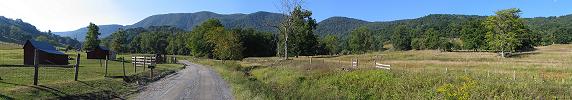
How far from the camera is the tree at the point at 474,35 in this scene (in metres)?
108

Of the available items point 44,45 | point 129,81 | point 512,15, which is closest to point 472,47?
point 512,15

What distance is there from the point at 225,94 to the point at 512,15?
79.8 metres

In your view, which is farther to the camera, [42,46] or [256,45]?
[256,45]

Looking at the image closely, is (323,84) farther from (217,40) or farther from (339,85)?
(217,40)

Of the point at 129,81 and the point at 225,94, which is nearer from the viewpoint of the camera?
the point at 225,94

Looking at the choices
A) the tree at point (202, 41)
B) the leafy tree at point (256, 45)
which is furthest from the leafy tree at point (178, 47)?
the tree at point (202, 41)

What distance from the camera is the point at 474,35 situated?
364ft

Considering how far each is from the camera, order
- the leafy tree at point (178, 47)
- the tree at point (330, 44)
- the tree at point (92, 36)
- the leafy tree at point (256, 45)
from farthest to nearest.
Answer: the leafy tree at point (178, 47)
the tree at point (330, 44)
the leafy tree at point (256, 45)
the tree at point (92, 36)

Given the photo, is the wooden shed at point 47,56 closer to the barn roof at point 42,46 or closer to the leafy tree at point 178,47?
the barn roof at point 42,46

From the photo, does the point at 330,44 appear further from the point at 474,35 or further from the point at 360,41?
the point at 474,35

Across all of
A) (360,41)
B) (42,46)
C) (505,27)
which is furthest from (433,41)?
(42,46)

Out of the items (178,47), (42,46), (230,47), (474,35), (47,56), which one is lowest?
(47,56)

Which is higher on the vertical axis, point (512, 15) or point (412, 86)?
point (512, 15)

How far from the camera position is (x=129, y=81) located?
34.0 meters
